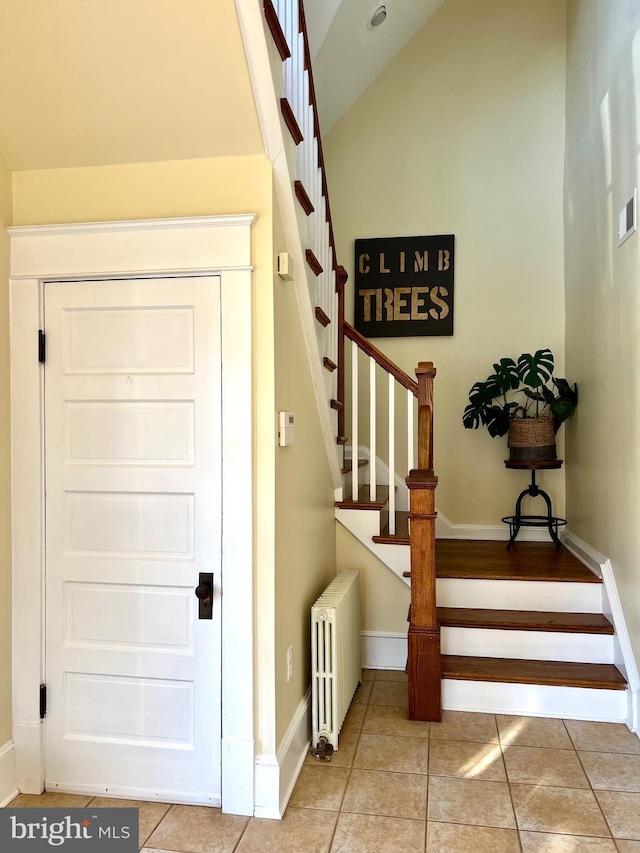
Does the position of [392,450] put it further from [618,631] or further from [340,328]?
[618,631]

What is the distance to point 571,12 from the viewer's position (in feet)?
14.1

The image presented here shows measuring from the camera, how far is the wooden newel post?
2.91m

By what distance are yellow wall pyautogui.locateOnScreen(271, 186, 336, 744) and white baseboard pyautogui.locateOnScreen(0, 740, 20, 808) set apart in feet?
3.26

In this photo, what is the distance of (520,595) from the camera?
3.38 meters

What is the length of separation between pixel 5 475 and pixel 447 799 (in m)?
2.01

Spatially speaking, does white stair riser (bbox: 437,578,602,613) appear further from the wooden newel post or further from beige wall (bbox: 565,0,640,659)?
the wooden newel post

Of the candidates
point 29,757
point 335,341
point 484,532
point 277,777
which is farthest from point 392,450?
point 29,757

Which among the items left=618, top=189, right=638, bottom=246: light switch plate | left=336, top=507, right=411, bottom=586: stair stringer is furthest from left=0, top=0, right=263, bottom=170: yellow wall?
left=336, top=507, right=411, bottom=586: stair stringer

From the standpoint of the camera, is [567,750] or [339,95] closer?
[567,750]

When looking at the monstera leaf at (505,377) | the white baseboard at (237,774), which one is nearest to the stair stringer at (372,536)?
the monstera leaf at (505,377)

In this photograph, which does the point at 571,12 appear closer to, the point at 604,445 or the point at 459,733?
the point at 604,445

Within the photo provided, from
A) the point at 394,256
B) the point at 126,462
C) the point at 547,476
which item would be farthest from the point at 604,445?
the point at 126,462

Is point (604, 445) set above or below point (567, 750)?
above

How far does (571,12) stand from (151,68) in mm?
3665
